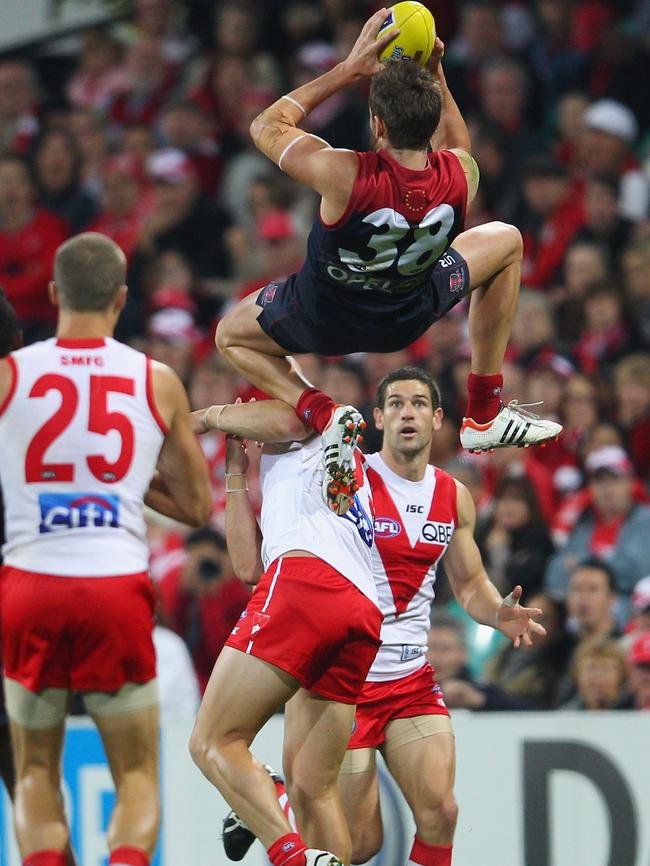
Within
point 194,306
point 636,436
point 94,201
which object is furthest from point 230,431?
point 94,201

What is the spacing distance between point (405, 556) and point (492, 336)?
1.26 meters

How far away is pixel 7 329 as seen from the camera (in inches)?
253

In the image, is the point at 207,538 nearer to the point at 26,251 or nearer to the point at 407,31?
the point at 26,251

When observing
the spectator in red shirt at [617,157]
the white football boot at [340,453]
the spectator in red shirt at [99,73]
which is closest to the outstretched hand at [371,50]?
the white football boot at [340,453]

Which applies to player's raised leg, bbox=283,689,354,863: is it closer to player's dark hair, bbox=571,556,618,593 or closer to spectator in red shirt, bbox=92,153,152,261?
player's dark hair, bbox=571,556,618,593

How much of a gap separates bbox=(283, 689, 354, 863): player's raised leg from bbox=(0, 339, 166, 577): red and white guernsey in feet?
3.76

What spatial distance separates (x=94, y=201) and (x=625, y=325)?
4.88 metres

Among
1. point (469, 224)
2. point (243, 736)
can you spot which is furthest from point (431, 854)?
point (469, 224)

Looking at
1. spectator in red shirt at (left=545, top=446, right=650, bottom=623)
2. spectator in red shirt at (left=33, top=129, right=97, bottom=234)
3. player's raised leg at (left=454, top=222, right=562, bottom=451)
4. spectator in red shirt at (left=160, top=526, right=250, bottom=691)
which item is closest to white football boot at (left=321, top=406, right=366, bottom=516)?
player's raised leg at (left=454, top=222, right=562, bottom=451)

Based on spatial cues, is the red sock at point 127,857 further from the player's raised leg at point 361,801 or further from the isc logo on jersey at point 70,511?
the player's raised leg at point 361,801

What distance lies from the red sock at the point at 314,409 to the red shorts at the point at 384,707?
4.76 feet

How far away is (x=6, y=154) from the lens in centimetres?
1402

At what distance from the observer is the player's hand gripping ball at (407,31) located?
6.18m

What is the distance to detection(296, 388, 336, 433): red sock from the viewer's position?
21.0ft
